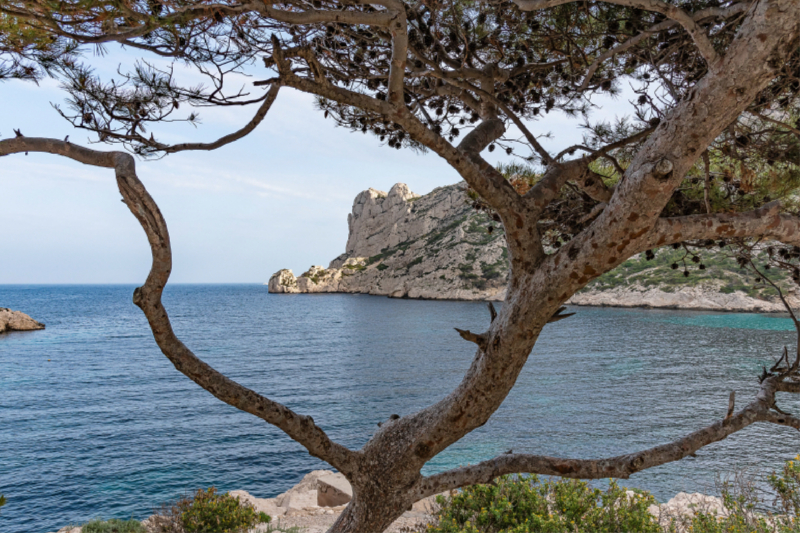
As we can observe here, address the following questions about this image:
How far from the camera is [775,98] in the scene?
401 cm

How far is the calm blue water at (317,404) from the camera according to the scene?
551 inches

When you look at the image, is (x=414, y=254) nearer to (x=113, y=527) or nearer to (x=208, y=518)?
(x=113, y=527)

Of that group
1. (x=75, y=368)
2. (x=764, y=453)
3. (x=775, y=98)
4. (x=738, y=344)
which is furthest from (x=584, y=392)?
(x=75, y=368)

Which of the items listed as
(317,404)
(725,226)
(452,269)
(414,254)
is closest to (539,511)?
(725,226)

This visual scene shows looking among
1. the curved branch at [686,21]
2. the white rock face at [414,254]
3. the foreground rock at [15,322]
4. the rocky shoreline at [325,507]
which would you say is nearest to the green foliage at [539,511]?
the rocky shoreline at [325,507]

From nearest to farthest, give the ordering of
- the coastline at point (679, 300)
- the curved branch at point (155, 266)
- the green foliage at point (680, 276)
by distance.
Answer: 1. the curved branch at point (155, 266)
2. the coastline at point (679, 300)
3. the green foliage at point (680, 276)

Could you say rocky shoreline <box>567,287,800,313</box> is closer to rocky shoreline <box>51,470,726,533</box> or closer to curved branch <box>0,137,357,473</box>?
rocky shoreline <box>51,470,726,533</box>

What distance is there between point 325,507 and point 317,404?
12.5m

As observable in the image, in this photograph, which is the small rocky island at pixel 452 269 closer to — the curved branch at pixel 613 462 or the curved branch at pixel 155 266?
the curved branch at pixel 613 462

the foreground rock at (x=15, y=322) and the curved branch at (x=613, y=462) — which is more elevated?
the curved branch at (x=613, y=462)

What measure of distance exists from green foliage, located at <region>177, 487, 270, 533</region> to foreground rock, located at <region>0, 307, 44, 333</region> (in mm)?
58669

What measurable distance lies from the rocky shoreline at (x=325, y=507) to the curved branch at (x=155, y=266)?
5374 mm

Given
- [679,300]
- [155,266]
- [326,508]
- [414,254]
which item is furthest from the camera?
[414,254]

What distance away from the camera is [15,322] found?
52219mm
